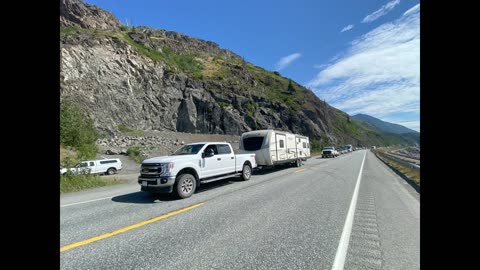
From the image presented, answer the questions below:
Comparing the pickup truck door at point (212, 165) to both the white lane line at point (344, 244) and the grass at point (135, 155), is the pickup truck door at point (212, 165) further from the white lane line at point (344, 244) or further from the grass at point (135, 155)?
the grass at point (135, 155)

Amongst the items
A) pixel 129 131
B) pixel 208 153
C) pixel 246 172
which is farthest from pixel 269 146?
pixel 129 131

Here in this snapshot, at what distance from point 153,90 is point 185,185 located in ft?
186

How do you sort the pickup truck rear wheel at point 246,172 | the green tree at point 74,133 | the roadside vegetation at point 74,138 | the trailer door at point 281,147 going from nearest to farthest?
the pickup truck rear wheel at point 246,172 → the trailer door at point 281,147 → the roadside vegetation at point 74,138 → the green tree at point 74,133

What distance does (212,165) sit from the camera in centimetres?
1120

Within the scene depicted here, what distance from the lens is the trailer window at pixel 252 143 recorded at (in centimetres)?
1825

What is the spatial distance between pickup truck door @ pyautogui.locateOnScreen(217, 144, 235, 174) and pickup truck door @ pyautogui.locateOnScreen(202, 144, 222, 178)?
163 millimetres

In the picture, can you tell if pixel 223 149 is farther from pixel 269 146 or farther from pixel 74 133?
pixel 74 133

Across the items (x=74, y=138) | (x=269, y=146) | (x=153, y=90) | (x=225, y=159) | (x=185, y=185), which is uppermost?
(x=153, y=90)

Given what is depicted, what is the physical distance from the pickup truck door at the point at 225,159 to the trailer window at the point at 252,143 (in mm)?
5649

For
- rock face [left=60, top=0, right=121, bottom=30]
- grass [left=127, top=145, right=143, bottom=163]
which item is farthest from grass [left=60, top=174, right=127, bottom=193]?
rock face [left=60, top=0, right=121, bottom=30]

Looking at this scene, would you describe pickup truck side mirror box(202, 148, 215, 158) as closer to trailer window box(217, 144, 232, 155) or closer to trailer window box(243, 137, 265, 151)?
trailer window box(217, 144, 232, 155)

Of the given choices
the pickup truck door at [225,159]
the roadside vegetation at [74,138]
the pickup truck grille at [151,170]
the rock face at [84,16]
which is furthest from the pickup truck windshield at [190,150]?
the rock face at [84,16]
